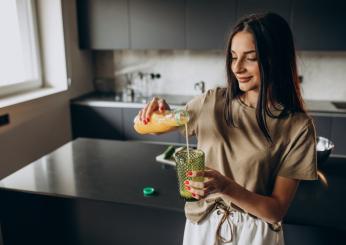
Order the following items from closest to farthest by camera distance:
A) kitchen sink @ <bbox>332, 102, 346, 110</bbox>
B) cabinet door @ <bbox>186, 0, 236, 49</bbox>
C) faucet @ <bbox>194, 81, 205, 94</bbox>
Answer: cabinet door @ <bbox>186, 0, 236, 49</bbox>
kitchen sink @ <bbox>332, 102, 346, 110</bbox>
faucet @ <bbox>194, 81, 205, 94</bbox>

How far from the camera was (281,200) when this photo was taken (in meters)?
0.98

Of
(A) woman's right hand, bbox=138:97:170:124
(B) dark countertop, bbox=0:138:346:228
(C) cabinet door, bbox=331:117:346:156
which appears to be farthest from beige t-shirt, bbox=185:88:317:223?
(C) cabinet door, bbox=331:117:346:156

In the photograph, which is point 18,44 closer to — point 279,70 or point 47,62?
point 47,62

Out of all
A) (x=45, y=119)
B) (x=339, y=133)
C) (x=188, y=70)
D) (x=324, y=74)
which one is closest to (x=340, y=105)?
(x=324, y=74)

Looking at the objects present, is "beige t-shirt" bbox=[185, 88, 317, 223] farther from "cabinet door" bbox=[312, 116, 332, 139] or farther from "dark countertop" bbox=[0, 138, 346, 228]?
"cabinet door" bbox=[312, 116, 332, 139]

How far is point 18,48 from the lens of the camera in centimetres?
321

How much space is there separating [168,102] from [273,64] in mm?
2542

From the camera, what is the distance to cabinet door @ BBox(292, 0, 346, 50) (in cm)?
292

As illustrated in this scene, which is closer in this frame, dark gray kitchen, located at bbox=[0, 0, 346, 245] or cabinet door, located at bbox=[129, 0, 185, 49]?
dark gray kitchen, located at bbox=[0, 0, 346, 245]

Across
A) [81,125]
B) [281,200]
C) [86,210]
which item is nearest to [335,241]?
[281,200]

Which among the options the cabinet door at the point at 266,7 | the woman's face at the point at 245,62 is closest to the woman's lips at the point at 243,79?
the woman's face at the point at 245,62

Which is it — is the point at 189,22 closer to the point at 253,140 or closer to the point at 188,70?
the point at 188,70

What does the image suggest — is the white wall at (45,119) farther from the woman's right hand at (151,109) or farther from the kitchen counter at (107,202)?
the woman's right hand at (151,109)

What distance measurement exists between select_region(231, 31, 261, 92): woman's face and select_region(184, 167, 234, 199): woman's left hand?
275mm
